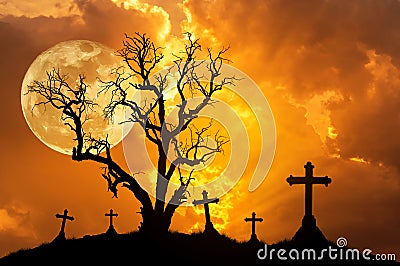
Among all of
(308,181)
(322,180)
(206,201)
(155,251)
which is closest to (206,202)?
(206,201)

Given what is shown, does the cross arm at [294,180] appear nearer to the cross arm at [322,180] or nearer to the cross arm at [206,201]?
the cross arm at [322,180]

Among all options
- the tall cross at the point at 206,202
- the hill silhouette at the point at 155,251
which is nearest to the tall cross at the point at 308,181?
the hill silhouette at the point at 155,251

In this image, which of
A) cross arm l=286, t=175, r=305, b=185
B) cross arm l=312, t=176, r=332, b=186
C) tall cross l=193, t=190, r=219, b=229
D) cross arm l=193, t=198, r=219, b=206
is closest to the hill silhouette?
tall cross l=193, t=190, r=219, b=229

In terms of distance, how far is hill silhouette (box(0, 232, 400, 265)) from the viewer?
131 ft

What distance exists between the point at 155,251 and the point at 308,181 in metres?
8.94

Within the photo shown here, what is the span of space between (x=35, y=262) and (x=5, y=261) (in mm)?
2815

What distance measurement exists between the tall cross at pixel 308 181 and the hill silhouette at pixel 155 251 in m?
2.00

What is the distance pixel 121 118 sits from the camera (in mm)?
45719

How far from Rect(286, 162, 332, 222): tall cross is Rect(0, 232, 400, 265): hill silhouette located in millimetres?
1998

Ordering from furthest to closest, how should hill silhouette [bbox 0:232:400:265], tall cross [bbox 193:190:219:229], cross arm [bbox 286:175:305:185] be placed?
tall cross [bbox 193:190:219:229], cross arm [bbox 286:175:305:185], hill silhouette [bbox 0:232:400:265]

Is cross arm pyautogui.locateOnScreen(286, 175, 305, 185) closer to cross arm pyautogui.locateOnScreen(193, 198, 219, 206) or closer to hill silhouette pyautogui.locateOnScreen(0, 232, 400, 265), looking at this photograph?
hill silhouette pyautogui.locateOnScreen(0, 232, 400, 265)

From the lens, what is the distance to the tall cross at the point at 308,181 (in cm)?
4134

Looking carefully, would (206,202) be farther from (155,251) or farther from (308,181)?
(308,181)

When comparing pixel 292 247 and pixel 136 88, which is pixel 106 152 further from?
pixel 292 247
